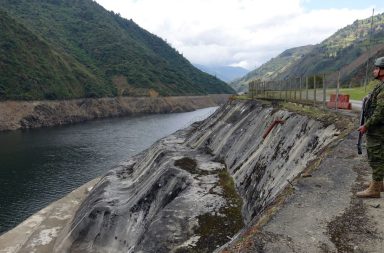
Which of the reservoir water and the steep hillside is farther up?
the steep hillside

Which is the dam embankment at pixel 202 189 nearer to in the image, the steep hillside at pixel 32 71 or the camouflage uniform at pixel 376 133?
the camouflage uniform at pixel 376 133

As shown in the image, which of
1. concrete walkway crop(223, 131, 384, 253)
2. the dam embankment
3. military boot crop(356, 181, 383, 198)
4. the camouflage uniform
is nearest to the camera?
concrete walkway crop(223, 131, 384, 253)

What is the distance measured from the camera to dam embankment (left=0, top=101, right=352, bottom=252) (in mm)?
19922

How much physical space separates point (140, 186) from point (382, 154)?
985 inches

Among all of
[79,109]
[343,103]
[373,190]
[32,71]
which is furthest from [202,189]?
[32,71]

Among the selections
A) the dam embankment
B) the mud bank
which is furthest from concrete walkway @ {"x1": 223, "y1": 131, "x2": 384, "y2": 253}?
the mud bank

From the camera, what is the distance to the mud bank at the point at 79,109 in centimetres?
9788

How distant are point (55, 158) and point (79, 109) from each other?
6291 centimetres

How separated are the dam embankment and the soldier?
15.8ft

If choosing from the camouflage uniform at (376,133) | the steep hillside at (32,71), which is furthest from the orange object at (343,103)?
the steep hillside at (32,71)

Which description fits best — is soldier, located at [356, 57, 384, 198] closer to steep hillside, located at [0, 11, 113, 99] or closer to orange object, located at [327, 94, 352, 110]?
orange object, located at [327, 94, 352, 110]

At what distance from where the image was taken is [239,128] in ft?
121

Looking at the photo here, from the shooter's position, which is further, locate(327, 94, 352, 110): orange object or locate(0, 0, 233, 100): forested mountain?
locate(0, 0, 233, 100): forested mountain

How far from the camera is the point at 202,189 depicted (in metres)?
Result: 25.5
